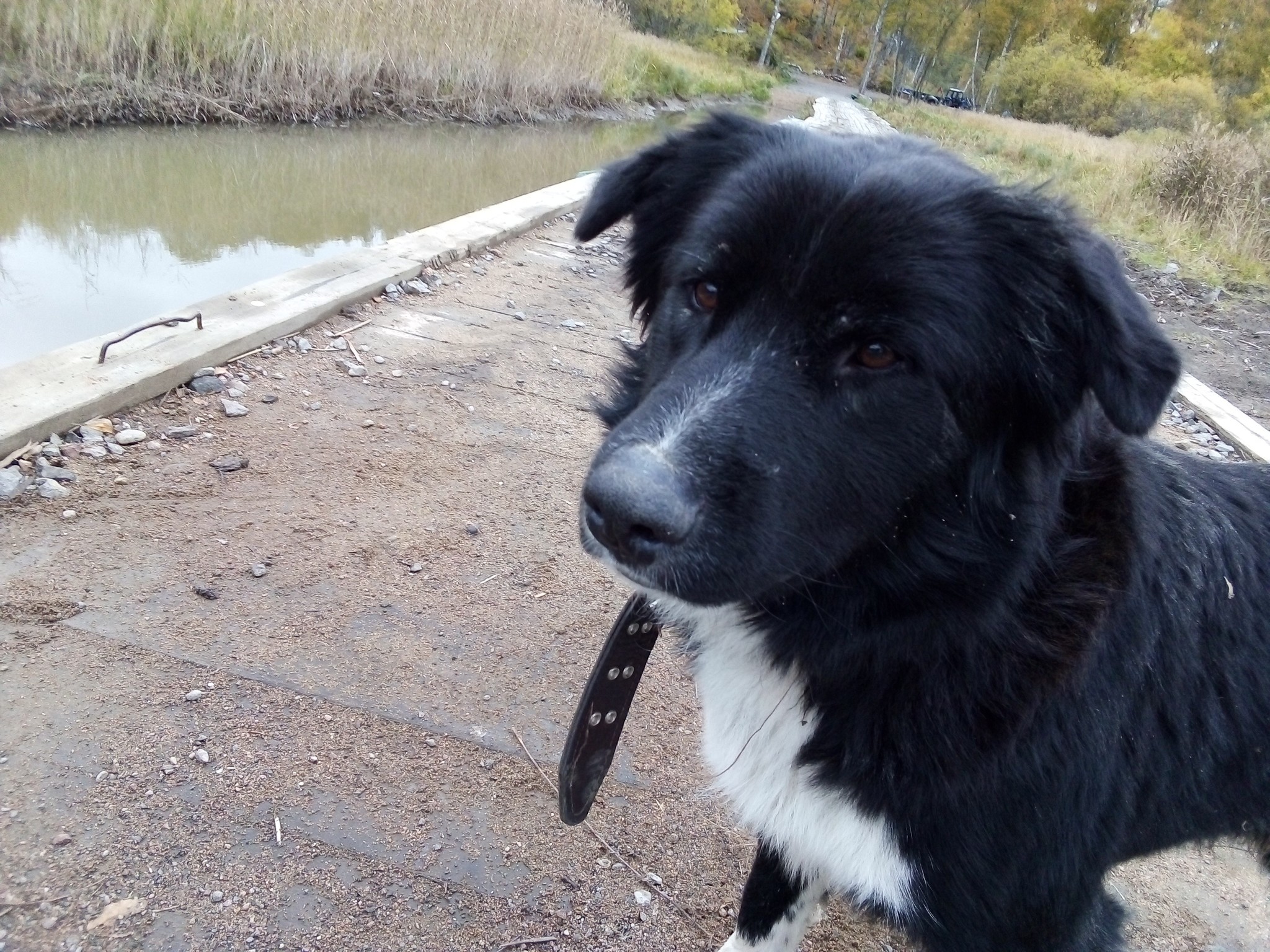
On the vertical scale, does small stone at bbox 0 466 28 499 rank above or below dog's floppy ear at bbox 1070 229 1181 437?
below

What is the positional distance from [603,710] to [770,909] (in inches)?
25.3

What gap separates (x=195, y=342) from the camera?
4.08 metres

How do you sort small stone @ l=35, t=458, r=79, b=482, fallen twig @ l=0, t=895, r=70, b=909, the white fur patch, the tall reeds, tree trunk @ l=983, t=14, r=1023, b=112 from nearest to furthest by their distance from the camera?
1. fallen twig @ l=0, t=895, r=70, b=909
2. the white fur patch
3. small stone @ l=35, t=458, r=79, b=482
4. the tall reeds
5. tree trunk @ l=983, t=14, r=1023, b=112

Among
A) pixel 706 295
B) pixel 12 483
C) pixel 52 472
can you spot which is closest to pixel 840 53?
pixel 52 472

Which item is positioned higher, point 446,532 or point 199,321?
point 199,321

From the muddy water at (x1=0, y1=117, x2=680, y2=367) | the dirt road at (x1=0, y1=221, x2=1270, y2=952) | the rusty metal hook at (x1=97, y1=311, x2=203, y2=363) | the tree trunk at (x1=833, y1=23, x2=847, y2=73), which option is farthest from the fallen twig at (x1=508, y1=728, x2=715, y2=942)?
the tree trunk at (x1=833, y1=23, x2=847, y2=73)

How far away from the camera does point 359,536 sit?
3348mm

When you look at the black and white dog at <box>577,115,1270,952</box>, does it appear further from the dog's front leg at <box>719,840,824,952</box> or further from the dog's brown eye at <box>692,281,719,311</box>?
the dog's front leg at <box>719,840,824,952</box>

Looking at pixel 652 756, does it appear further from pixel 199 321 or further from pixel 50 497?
pixel 199 321

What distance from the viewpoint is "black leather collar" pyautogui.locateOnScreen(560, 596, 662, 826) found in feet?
7.02

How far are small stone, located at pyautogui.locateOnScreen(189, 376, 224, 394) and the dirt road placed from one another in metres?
0.09

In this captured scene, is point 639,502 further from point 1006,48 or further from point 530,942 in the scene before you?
point 1006,48

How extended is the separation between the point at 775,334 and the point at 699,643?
78 cm

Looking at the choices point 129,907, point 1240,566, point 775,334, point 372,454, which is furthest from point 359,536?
point 1240,566
